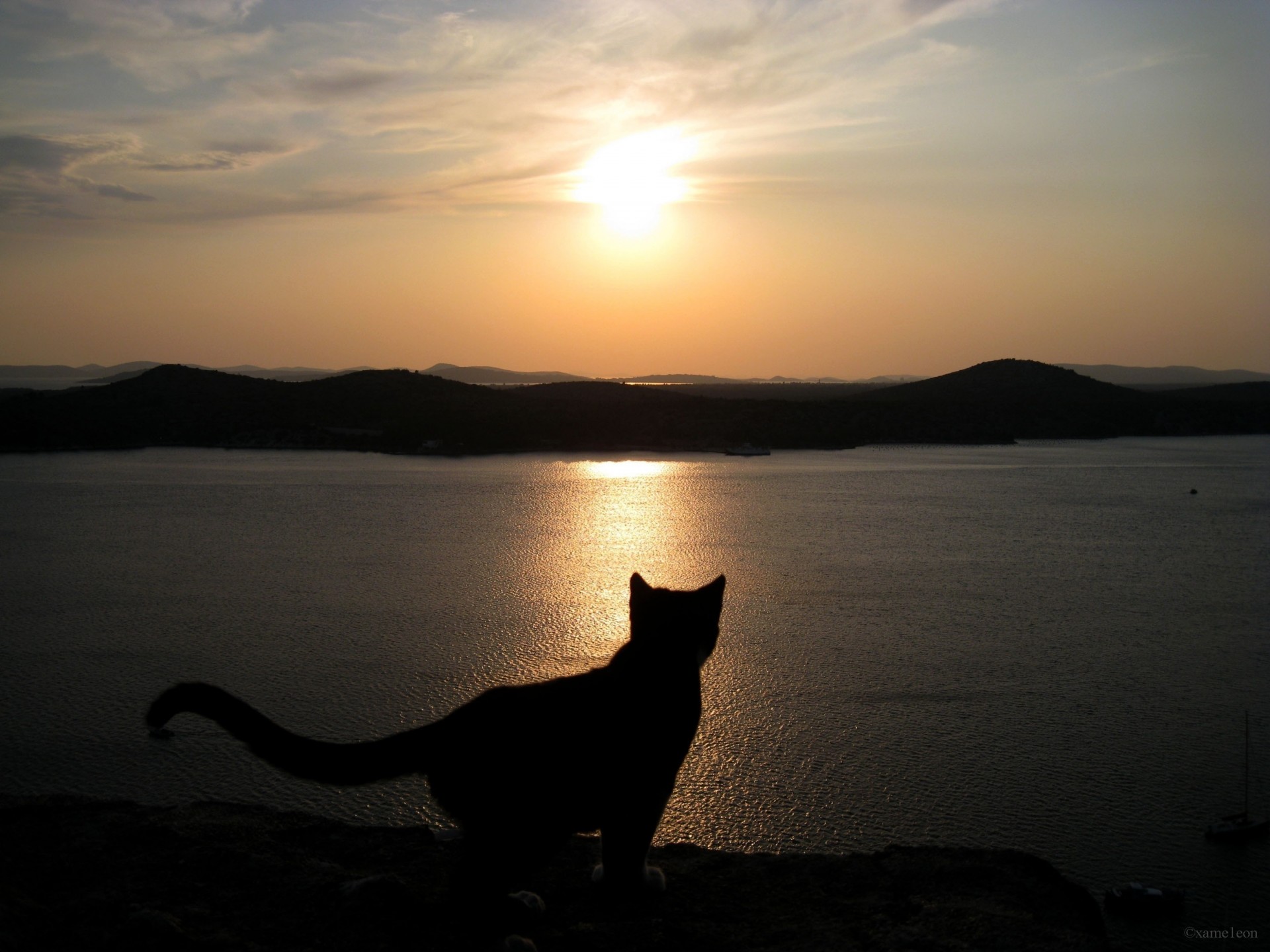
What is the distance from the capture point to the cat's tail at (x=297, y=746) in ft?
15.7

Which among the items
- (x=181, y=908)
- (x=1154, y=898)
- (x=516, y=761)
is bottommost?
(x=1154, y=898)

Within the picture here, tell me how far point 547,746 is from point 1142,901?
8.42m

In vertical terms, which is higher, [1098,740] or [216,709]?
[216,709]

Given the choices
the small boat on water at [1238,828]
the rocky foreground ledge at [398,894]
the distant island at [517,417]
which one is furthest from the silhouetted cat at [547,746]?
the distant island at [517,417]

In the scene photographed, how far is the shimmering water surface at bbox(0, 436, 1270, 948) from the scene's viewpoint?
12.8m

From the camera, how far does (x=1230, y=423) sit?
12000cm

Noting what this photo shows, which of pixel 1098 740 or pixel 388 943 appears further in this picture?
pixel 1098 740

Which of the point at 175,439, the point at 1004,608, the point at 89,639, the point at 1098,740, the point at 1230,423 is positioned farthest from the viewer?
the point at 1230,423

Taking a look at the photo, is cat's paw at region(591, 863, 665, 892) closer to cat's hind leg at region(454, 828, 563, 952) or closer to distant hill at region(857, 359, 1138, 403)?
cat's hind leg at region(454, 828, 563, 952)

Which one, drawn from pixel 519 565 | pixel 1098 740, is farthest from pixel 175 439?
pixel 1098 740

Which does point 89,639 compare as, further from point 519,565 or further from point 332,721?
point 519,565

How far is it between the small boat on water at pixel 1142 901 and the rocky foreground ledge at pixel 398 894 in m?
4.00

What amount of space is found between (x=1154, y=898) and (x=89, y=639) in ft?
71.7

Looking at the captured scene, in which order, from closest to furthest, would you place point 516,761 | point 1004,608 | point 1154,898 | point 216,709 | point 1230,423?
point 216,709 < point 516,761 < point 1154,898 < point 1004,608 < point 1230,423
